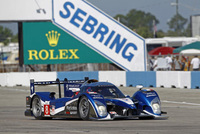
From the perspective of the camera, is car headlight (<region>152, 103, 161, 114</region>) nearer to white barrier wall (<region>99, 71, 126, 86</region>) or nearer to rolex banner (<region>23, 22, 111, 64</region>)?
white barrier wall (<region>99, 71, 126, 86</region>)

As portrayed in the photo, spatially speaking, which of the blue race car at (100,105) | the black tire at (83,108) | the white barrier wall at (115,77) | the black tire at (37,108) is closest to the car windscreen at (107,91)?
the blue race car at (100,105)

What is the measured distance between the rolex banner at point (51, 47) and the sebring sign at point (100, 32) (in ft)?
1.89

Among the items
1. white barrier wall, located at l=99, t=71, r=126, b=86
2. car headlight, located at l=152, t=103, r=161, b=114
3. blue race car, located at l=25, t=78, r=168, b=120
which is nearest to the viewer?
blue race car, located at l=25, t=78, r=168, b=120

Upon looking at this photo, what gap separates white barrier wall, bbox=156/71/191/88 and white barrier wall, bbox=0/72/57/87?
6.91 m

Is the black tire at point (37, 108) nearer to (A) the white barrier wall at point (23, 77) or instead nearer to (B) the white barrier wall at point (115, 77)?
(B) the white barrier wall at point (115, 77)

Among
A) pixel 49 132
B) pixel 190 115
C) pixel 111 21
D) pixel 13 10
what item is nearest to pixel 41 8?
pixel 13 10

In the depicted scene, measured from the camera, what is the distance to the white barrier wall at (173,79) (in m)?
27.3

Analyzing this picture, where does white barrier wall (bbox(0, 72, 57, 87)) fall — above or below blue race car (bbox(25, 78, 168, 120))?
above

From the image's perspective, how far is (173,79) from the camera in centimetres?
2839

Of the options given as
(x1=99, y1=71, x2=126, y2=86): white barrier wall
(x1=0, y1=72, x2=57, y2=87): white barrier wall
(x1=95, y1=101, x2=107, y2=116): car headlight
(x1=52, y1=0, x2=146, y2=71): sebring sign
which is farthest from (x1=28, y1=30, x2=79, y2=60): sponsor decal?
(x1=95, y1=101, x2=107, y2=116): car headlight

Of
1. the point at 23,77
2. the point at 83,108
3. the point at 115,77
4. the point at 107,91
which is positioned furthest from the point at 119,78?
the point at 83,108

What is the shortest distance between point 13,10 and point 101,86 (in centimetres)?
2561

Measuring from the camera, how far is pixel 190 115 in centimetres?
1448

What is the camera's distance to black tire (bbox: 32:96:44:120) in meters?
14.4
